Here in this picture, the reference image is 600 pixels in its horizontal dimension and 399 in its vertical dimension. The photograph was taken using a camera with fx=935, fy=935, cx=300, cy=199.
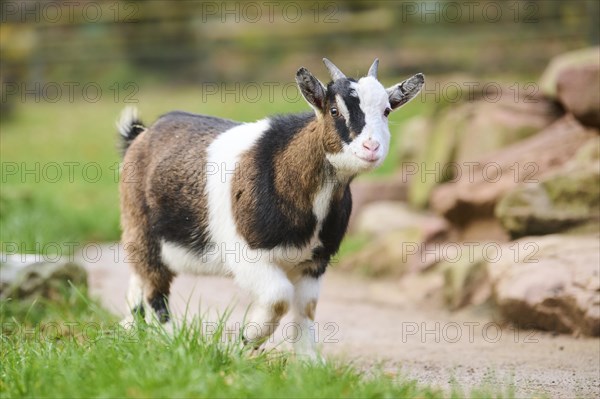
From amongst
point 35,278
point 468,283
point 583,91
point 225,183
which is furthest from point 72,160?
point 225,183

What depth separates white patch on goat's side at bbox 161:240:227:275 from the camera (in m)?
5.68

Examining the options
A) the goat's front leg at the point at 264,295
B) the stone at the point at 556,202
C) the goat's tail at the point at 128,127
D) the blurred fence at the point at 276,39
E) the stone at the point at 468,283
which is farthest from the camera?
the blurred fence at the point at 276,39

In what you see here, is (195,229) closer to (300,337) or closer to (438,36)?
(300,337)

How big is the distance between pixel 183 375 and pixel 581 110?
552 centimetres

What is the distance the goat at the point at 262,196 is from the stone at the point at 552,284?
2.17 metres

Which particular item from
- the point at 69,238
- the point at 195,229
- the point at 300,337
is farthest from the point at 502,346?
the point at 69,238

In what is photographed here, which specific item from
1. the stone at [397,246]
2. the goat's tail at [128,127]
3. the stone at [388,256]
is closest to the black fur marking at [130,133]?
the goat's tail at [128,127]

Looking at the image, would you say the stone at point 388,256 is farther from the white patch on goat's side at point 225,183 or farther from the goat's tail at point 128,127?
the white patch on goat's side at point 225,183

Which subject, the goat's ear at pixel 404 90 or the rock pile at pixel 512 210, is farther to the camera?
the rock pile at pixel 512 210

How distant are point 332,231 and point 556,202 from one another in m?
2.97

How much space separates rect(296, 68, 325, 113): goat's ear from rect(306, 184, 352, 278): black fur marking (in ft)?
1.78

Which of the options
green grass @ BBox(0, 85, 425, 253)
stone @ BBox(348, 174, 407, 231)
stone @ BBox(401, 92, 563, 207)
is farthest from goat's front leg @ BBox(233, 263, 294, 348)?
stone @ BBox(348, 174, 407, 231)

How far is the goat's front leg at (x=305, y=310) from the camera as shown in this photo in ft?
18.3

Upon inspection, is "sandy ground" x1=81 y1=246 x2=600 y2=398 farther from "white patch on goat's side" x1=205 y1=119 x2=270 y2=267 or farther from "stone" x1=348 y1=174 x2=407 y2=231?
"stone" x1=348 y1=174 x2=407 y2=231
